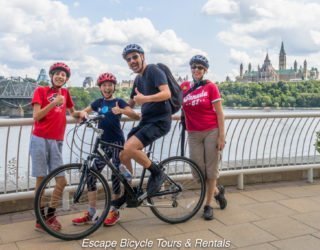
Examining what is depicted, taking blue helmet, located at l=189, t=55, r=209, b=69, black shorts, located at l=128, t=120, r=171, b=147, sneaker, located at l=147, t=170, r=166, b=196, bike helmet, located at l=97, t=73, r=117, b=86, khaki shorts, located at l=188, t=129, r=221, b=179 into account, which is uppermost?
blue helmet, located at l=189, t=55, r=209, b=69

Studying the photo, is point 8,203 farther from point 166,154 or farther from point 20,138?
point 166,154

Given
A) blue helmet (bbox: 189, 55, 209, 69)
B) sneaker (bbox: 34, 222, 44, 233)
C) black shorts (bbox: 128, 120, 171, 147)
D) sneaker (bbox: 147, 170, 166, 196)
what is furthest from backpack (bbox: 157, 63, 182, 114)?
sneaker (bbox: 34, 222, 44, 233)

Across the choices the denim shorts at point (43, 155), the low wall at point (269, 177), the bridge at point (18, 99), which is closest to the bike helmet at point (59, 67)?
the denim shorts at point (43, 155)

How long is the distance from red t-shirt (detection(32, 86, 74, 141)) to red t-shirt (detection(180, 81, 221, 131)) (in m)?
1.34

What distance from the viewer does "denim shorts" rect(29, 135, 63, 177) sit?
3.63m

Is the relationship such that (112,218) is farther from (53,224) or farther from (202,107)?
(202,107)

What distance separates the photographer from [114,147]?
3.83 m

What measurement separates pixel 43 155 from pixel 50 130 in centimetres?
24

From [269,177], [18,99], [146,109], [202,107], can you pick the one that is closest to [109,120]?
[146,109]

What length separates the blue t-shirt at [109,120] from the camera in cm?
385

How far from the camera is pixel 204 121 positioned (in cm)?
417

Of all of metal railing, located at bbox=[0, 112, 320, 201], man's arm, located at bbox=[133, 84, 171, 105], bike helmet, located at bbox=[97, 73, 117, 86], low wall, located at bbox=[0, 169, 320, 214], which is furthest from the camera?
low wall, located at bbox=[0, 169, 320, 214]

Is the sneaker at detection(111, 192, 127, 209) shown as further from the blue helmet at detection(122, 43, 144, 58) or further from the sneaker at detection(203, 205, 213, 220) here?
the blue helmet at detection(122, 43, 144, 58)

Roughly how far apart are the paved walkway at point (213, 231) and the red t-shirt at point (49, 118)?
97 cm
